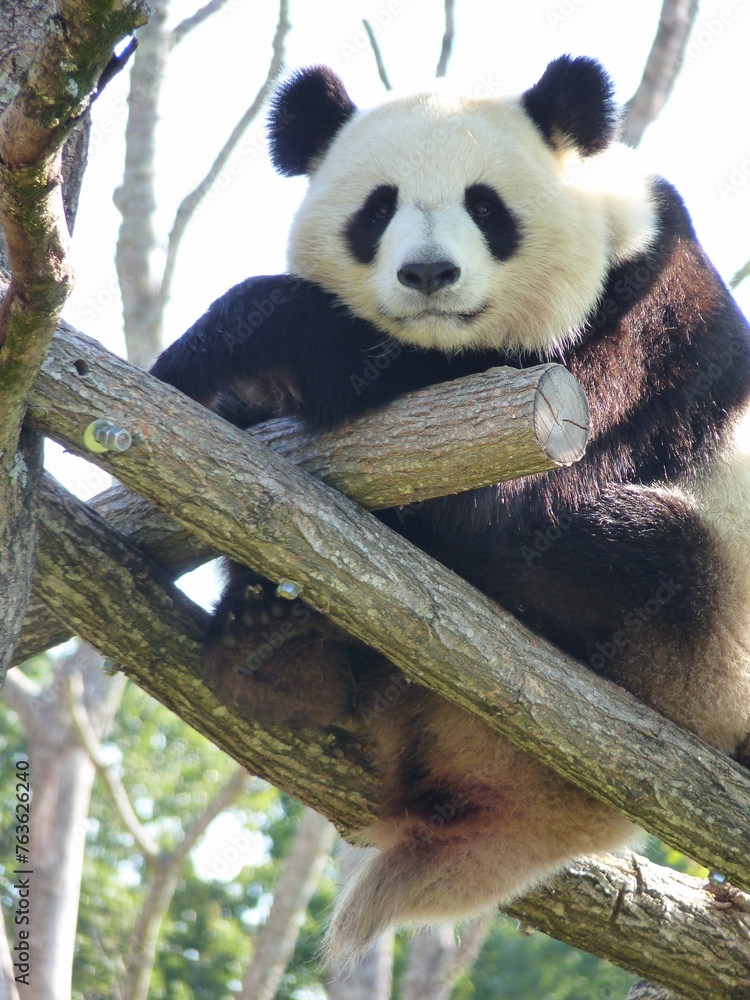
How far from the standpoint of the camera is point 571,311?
12.8 feet

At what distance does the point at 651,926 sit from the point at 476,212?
3.00 m

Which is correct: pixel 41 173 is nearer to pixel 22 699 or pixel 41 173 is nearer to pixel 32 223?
pixel 32 223

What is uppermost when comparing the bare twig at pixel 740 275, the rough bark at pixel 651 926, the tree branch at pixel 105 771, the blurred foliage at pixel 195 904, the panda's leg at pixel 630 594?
the bare twig at pixel 740 275

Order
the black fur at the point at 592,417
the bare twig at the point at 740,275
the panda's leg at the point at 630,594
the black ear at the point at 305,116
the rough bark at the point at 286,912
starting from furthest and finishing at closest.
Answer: the rough bark at the point at 286,912 < the bare twig at the point at 740,275 < the black ear at the point at 305,116 < the panda's leg at the point at 630,594 < the black fur at the point at 592,417

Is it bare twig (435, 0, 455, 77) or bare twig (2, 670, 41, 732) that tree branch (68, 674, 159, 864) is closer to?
bare twig (2, 670, 41, 732)

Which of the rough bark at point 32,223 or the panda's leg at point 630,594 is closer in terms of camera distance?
the rough bark at point 32,223

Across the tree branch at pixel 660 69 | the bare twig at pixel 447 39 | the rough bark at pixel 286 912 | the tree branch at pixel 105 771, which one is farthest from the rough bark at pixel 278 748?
the tree branch at pixel 660 69

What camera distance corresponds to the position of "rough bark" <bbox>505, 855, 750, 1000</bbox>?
13.8 feet

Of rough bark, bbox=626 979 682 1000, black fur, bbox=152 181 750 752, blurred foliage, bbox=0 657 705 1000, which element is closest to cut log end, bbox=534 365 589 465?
black fur, bbox=152 181 750 752

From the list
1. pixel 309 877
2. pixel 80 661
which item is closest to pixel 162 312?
pixel 80 661

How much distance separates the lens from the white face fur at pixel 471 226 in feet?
12.2

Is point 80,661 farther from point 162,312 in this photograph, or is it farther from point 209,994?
point 209,994

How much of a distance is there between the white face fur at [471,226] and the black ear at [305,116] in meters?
0.29

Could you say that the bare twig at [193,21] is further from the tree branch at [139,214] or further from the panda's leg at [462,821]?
the panda's leg at [462,821]
